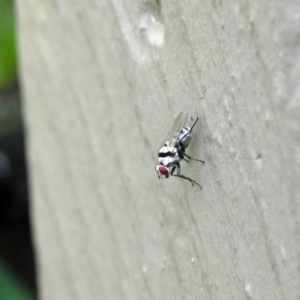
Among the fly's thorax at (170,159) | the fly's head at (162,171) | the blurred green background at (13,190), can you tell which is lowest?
the blurred green background at (13,190)

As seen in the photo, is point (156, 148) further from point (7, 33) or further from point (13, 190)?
point (13, 190)

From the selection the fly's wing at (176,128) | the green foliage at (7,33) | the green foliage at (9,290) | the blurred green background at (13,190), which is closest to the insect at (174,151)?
the fly's wing at (176,128)

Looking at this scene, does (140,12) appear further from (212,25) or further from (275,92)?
(275,92)

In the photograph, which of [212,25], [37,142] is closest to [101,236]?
[37,142]

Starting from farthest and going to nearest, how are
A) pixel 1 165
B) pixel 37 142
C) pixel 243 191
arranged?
pixel 1 165
pixel 37 142
pixel 243 191

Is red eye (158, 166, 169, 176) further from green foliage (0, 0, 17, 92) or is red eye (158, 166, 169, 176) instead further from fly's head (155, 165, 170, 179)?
green foliage (0, 0, 17, 92)

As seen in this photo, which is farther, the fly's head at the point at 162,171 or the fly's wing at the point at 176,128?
the fly's head at the point at 162,171

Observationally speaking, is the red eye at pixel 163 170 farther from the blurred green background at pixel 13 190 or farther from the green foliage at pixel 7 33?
the blurred green background at pixel 13 190

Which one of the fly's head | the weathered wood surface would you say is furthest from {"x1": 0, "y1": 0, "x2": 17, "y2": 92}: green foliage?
the fly's head
